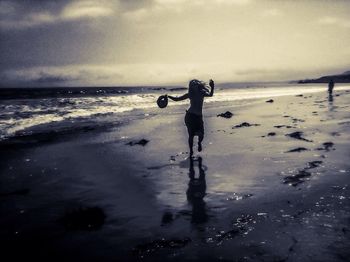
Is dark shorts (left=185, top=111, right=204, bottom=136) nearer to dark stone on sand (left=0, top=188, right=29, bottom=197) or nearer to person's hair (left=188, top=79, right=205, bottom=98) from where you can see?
person's hair (left=188, top=79, right=205, bottom=98)

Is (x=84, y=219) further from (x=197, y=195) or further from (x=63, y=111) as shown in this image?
(x=63, y=111)

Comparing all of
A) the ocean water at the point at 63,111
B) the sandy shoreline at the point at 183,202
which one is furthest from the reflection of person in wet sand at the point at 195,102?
the ocean water at the point at 63,111

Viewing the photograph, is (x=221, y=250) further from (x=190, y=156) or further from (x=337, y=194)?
(x=190, y=156)

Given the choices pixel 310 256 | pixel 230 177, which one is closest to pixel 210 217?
pixel 310 256

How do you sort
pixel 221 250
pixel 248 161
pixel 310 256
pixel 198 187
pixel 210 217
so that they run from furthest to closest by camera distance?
pixel 248 161 < pixel 198 187 < pixel 210 217 < pixel 221 250 < pixel 310 256

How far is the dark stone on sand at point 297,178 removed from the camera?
6379 millimetres

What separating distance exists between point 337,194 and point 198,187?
8.23 feet

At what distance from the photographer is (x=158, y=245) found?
160 inches

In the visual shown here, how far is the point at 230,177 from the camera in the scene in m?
7.06

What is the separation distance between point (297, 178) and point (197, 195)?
225 cm

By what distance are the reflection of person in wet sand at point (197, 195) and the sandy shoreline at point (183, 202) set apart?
19 mm

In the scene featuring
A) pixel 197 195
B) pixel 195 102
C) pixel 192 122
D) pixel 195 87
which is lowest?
pixel 197 195

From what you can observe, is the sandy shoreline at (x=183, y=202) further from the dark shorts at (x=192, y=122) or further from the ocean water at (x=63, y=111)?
the ocean water at (x=63, y=111)

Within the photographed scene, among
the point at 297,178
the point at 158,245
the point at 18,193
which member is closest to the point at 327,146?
the point at 297,178
